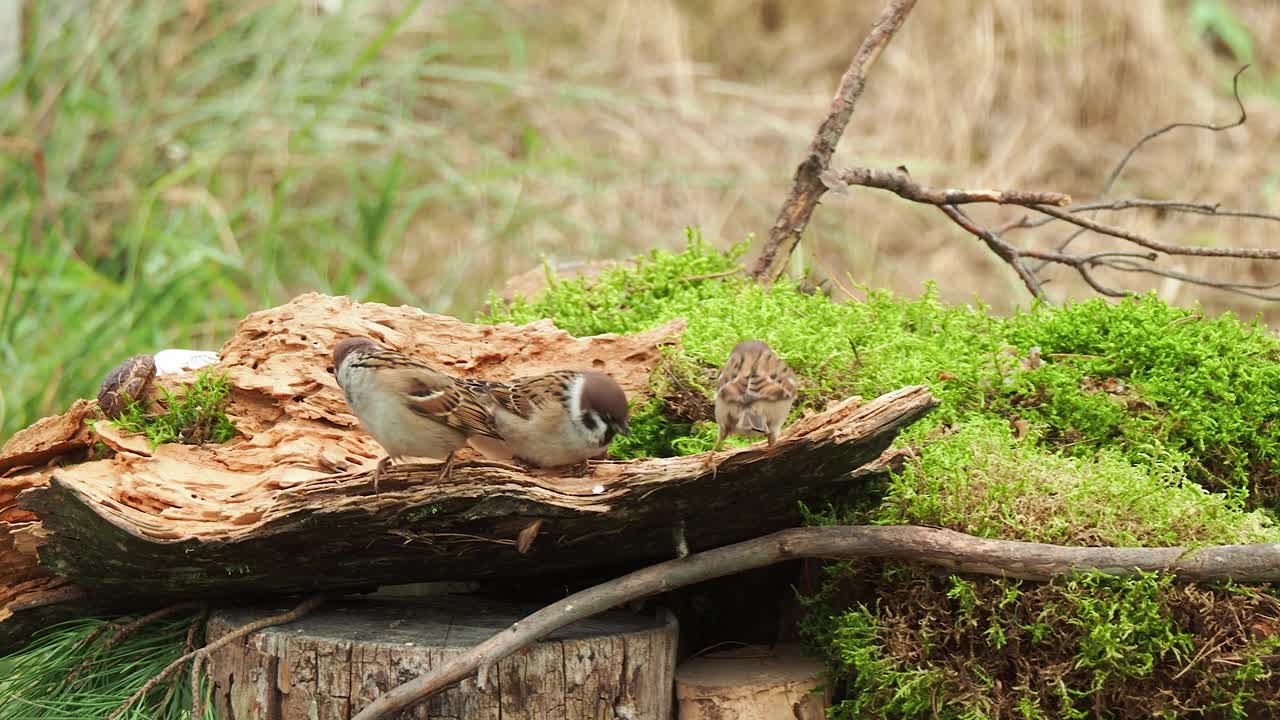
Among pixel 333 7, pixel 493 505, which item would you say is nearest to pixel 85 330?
pixel 333 7

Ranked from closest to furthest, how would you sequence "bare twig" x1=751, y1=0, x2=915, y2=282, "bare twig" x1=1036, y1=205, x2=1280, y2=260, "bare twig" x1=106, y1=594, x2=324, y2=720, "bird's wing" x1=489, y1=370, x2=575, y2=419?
"bird's wing" x1=489, y1=370, x2=575, y2=419
"bare twig" x1=106, y1=594, x2=324, y2=720
"bare twig" x1=1036, y1=205, x2=1280, y2=260
"bare twig" x1=751, y1=0, x2=915, y2=282

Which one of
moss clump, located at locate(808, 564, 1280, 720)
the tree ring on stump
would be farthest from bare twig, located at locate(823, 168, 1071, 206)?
the tree ring on stump

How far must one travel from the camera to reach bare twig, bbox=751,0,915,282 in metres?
5.55

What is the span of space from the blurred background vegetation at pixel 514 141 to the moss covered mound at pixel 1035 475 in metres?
1.85

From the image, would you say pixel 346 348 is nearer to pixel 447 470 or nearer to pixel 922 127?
pixel 447 470

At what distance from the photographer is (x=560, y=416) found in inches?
139

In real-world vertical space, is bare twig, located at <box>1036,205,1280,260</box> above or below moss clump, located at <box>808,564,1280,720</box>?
above

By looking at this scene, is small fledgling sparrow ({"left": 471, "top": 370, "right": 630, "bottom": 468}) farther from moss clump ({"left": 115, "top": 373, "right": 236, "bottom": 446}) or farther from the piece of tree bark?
moss clump ({"left": 115, "top": 373, "right": 236, "bottom": 446})

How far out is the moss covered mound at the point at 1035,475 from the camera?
137 inches

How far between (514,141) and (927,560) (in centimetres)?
622

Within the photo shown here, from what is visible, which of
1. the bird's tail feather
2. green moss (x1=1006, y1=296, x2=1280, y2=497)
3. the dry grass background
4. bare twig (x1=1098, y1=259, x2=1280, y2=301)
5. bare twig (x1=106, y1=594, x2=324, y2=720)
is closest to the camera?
the bird's tail feather

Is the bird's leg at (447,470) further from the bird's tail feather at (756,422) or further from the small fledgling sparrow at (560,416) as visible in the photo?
the bird's tail feather at (756,422)

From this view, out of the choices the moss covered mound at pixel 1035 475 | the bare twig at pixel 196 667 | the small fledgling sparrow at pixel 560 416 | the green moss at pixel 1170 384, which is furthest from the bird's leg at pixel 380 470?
the green moss at pixel 1170 384

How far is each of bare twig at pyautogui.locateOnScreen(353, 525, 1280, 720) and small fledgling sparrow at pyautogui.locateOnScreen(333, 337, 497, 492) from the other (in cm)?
50
